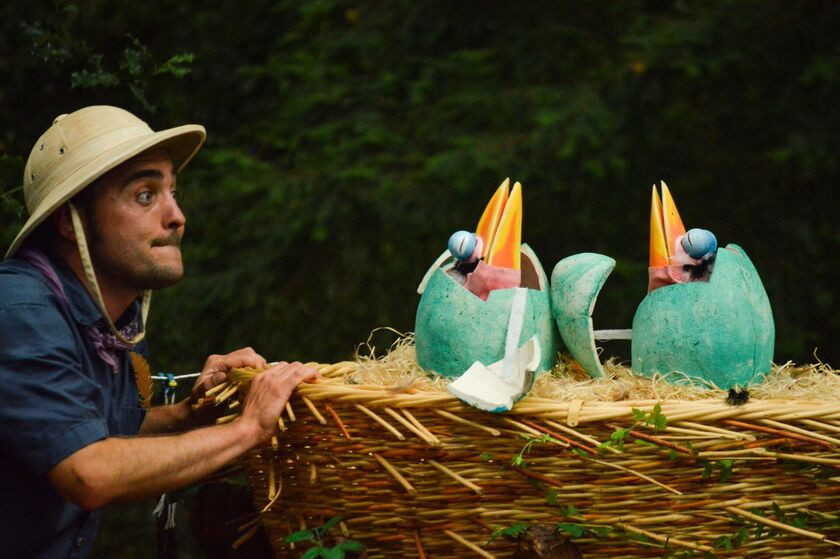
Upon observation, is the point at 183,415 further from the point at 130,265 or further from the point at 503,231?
the point at 503,231

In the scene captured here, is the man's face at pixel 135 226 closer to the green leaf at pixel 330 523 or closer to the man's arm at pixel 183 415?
the man's arm at pixel 183 415

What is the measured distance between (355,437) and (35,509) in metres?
0.68

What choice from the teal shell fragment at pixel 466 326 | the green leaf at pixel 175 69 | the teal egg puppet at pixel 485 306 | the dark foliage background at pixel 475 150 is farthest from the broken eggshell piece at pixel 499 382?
the dark foliage background at pixel 475 150

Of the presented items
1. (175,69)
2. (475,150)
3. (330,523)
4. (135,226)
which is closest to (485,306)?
(330,523)

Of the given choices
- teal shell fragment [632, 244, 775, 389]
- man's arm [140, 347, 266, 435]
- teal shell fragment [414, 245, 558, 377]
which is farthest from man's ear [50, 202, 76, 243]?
teal shell fragment [632, 244, 775, 389]

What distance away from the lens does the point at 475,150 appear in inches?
182

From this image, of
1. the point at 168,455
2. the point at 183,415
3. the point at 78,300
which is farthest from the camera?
the point at 183,415

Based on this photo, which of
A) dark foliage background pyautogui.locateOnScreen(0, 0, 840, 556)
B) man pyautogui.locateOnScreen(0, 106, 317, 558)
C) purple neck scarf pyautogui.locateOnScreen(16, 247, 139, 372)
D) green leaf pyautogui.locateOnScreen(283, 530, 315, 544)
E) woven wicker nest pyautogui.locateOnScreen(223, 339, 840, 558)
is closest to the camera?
woven wicker nest pyautogui.locateOnScreen(223, 339, 840, 558)

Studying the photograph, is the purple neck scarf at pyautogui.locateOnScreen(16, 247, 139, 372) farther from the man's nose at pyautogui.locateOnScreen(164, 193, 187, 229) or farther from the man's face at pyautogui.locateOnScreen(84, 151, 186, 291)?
the man's nose at pyautogui.locateOnScreen(164, 193, 187, 229)

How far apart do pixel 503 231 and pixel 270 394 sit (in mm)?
605

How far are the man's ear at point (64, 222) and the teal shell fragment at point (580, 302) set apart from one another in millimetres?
1067

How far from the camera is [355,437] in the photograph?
1828mm

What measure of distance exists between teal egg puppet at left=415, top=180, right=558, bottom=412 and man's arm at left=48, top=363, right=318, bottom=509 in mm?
276

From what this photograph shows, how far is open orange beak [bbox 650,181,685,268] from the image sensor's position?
202cm
